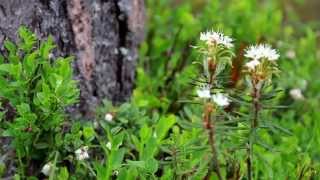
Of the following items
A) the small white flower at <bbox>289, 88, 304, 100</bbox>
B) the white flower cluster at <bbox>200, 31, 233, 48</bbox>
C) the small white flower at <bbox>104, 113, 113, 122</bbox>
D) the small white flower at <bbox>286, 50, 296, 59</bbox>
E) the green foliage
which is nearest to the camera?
the white flower cluster at <bbox>200, 31, 233, 48</bbox>

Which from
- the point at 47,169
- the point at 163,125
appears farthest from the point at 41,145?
the point at 163,125

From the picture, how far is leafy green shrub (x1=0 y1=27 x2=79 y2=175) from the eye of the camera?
69.9 inches

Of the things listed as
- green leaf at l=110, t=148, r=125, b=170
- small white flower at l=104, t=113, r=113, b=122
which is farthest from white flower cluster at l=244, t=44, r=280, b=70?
small white flower at l=104, t=113, r=113, b=122

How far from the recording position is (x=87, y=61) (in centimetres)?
223

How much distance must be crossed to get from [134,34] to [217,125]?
0.94m

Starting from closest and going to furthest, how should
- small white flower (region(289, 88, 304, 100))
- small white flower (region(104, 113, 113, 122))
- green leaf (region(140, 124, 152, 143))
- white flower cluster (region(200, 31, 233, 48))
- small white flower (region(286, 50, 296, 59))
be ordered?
white flower cluster (region(200, 31, 233, 48))
green leaf (region(140, 124, 152, 143))
small white flower (region(104, 113, 113, 122))
small white flower (region(289, 88, 304, 100))
small white flower (region(286, 50, 296, 59))

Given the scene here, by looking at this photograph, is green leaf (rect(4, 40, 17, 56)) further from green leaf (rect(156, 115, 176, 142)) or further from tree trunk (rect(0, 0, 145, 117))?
green leaf (rect(156, 115, 176, 142))

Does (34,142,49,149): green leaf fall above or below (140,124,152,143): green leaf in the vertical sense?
below

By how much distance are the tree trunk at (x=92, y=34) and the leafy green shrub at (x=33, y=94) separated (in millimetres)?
114

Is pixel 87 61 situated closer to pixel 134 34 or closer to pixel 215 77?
pixel 134 34

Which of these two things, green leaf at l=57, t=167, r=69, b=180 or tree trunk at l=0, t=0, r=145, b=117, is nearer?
green leaf at l=57, t=167, r=69, b=180

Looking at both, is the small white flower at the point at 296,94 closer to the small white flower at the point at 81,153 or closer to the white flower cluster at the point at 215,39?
the small white flower at the point at 81,153

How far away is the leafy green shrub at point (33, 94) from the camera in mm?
1776

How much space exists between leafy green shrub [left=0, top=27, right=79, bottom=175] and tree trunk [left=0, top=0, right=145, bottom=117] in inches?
4.5
